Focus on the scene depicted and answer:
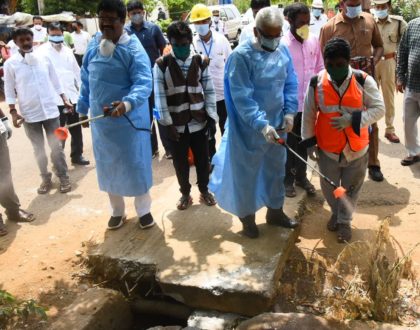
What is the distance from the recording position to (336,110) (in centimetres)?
358

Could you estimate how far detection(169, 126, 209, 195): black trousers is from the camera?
4.25 m

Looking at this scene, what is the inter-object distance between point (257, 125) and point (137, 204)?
4.93 feet

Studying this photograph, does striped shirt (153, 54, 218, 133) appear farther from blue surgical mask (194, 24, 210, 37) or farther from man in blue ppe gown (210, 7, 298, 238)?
blue surgical mask (194, 24, 210, 37)

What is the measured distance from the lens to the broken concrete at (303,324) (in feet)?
8.95

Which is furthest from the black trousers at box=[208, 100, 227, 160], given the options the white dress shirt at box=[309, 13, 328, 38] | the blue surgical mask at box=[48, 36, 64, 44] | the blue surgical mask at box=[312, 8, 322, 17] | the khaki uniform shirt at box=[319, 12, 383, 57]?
the blue surgical mask at box=[312, 8, 322, 17]

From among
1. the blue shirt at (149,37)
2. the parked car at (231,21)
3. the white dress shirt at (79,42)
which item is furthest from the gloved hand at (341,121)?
the parked car at (231,21)

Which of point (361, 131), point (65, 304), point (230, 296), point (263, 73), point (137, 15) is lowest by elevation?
point (65, 304)

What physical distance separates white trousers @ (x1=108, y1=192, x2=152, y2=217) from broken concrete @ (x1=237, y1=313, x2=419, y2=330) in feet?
5.46

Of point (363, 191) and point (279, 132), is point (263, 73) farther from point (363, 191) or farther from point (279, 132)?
point (363, 191)

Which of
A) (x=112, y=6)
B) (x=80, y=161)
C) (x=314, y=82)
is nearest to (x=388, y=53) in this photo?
(x=314, y=82)

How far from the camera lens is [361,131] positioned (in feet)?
11.9

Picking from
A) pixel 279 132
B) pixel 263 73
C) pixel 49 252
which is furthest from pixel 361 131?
pixel 49 252

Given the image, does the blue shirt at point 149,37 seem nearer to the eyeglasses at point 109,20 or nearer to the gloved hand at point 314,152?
the eyeglasses at point 109,20

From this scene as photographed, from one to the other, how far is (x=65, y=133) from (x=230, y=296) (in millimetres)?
1861
